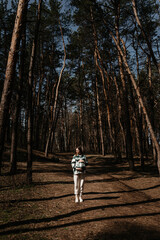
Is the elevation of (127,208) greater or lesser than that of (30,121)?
lesser

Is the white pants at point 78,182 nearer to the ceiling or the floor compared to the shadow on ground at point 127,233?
nearer to the ceiling

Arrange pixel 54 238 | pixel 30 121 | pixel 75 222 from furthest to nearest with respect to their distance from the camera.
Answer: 1. pixel 30 121
2. pixel 75 222
3. pixel 54 238

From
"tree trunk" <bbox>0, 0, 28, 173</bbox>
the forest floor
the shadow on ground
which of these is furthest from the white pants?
"tree trunk" <bbox>0, 0, 28, 173</bbox>

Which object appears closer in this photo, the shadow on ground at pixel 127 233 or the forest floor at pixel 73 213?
the shadow on ground at pixel 127 233

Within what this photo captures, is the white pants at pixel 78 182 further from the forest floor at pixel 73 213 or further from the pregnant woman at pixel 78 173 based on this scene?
the forest floor at pixel 73 213

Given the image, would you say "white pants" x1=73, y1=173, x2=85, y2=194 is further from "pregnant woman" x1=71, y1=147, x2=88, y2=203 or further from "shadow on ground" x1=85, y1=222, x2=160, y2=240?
"shadow on ground" x1=85, y1=222, x2=160, y2=240

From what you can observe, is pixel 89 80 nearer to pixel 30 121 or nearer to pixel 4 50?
pixel 4 50

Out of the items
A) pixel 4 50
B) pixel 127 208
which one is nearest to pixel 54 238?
pixel 127 208

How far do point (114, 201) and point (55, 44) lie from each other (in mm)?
19617

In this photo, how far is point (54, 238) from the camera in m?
3.57

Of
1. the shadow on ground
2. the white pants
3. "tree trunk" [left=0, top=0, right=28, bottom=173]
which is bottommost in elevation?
the shadow on ground

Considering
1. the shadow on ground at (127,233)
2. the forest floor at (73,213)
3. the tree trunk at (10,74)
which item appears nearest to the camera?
the shadow on ground at (127,233)

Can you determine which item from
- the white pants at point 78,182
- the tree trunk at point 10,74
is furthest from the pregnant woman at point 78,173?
the tree trunk at point 10,74

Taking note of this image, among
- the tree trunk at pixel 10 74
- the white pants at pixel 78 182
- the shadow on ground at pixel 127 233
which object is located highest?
the tree trunk at pixel 10 74
